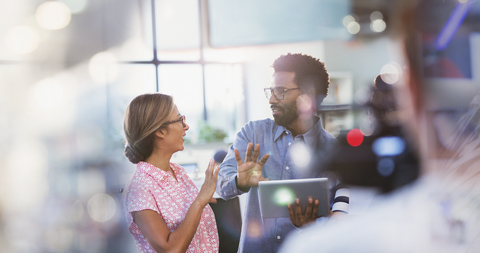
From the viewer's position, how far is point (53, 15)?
160 inches

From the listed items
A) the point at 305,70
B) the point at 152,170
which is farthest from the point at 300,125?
the point at 152,170

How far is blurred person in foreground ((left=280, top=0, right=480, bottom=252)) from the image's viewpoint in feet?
1.73

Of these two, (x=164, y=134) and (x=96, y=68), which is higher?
(x=96, y=68)

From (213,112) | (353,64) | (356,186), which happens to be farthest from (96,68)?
(356,186)

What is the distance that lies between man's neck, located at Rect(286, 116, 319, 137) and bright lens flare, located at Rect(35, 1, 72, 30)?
12.3 ft

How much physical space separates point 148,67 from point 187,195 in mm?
4002

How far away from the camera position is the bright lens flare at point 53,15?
3926mm

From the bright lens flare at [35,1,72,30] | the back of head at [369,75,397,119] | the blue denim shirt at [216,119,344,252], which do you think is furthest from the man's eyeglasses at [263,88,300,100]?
the bright lens flare at [35,1,72,30]

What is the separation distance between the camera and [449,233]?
578 mm

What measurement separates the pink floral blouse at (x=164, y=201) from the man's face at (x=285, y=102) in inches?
18.1

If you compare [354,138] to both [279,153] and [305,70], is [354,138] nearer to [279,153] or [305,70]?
[279,153]

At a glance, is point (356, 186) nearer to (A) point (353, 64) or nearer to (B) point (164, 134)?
(B) point (164, 134)

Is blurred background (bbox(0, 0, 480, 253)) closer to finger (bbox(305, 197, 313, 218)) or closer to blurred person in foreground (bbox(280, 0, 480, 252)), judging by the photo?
finger (bbox(305, 197, 313, 218))

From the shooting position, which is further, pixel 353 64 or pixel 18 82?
pixel 353 64
